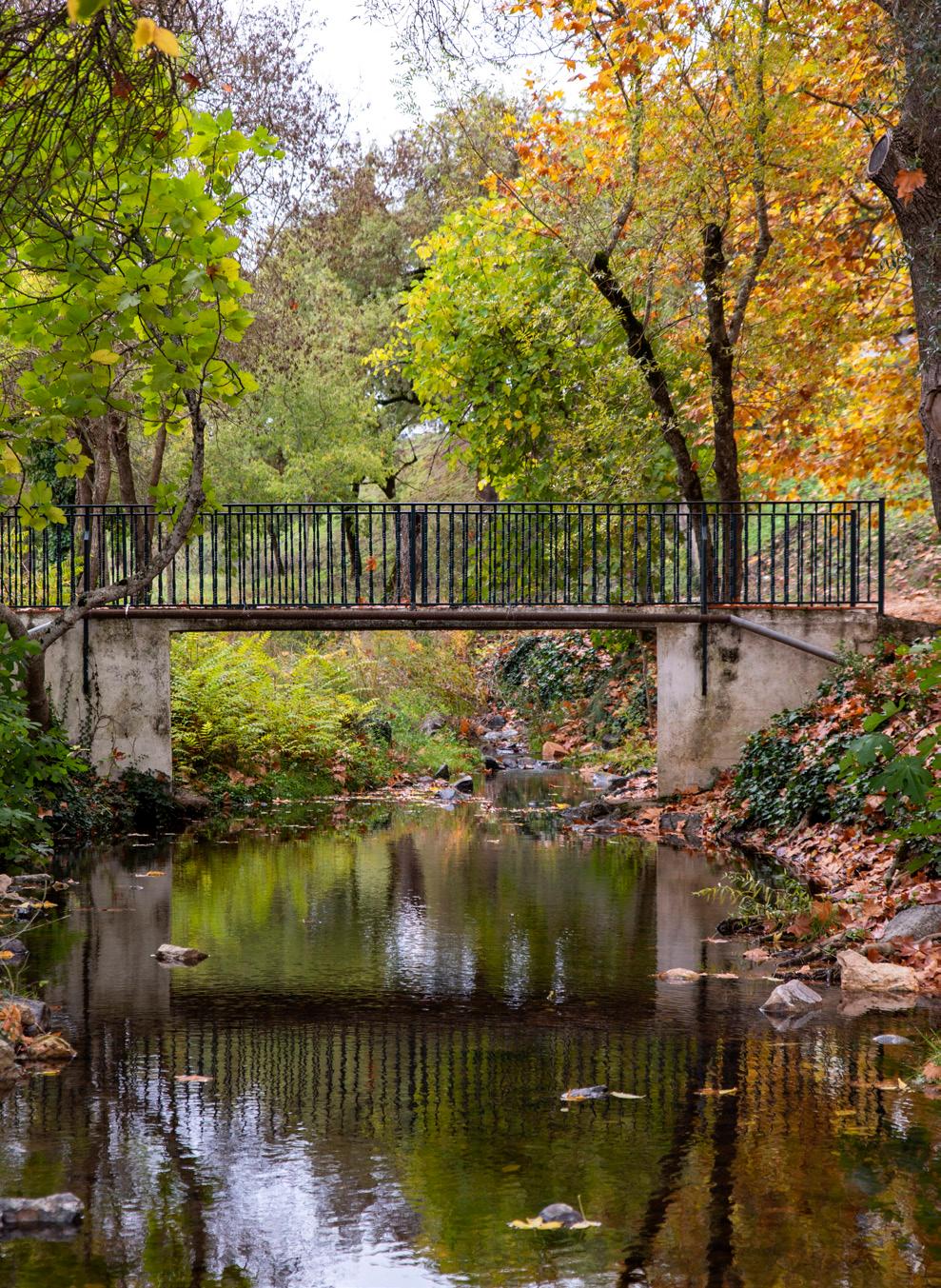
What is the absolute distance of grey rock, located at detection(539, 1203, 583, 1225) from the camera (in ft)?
15.3

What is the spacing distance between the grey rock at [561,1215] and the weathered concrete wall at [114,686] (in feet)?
40.1

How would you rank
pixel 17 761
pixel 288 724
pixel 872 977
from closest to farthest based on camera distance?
pixel 872 977 → pixel 17 761 → pixel 288 724

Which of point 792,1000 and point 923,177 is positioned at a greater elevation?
point 923,177

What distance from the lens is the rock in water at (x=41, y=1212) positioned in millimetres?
4664

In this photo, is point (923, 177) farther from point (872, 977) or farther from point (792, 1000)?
A: point (792, 1000)

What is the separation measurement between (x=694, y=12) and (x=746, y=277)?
3142 millimetres

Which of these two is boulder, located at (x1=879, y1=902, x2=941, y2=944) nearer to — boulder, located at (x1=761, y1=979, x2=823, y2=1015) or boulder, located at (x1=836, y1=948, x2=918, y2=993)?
boulder, located at (x1=836, y1=948, x2=918, y2=993)

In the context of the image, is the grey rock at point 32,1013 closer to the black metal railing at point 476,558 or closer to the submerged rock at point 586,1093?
the submerged rock at point 586,1093

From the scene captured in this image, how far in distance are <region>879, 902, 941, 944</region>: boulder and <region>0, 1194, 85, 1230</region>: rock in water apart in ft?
18.6

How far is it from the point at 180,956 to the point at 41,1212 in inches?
170

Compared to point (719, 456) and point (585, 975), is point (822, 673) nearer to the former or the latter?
point (719, 456)

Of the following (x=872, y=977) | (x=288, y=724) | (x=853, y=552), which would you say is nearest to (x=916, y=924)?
(x=872, y=977)

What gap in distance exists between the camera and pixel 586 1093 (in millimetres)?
6219

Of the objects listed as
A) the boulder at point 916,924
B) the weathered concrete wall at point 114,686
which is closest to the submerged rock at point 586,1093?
the boulder at point 916,924
